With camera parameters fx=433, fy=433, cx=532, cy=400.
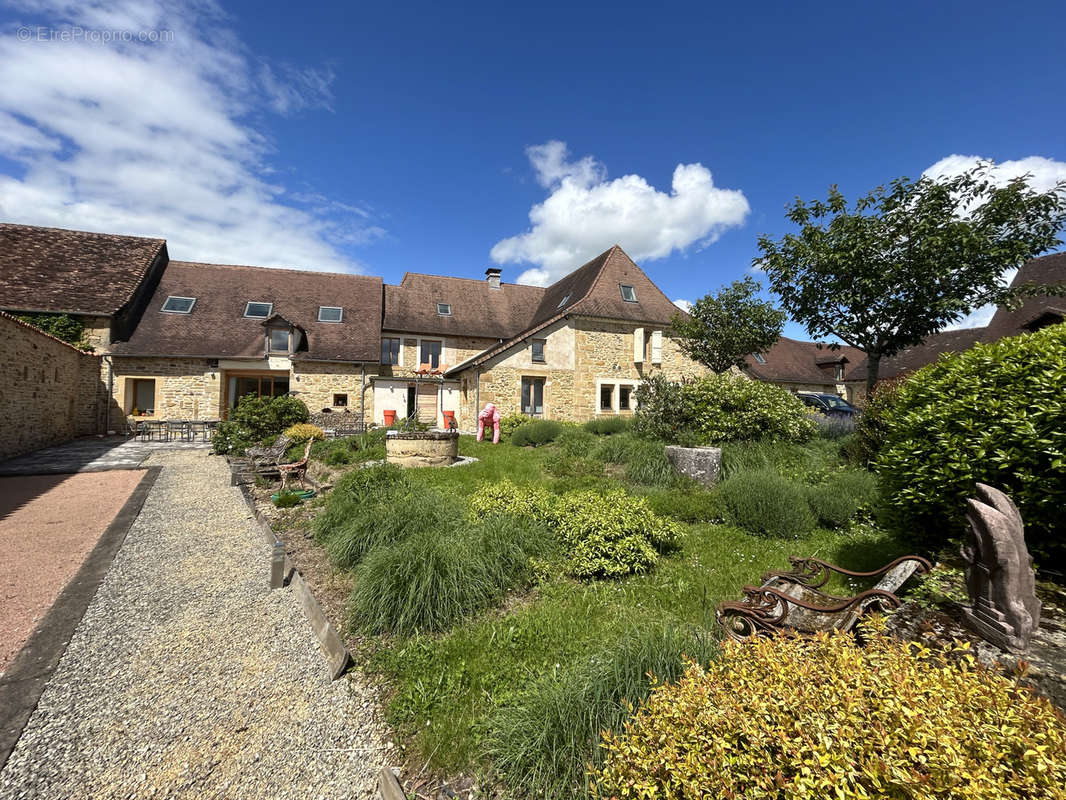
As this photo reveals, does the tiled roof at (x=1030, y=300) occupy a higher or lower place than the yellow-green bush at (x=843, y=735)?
higher

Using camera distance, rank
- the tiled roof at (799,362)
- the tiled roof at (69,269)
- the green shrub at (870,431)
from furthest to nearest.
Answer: the tiled roof at (799,362)
the tiled roof at (69,269)
the green shrub at (870,431)

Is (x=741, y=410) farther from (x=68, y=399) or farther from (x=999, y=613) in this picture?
(x=68, y=399)

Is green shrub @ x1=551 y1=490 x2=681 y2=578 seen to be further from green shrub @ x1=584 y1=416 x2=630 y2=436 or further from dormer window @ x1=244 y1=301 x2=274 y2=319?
dormer window @ x1=244 y1=301 x2=274 y2=319

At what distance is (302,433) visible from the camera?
46.1ft

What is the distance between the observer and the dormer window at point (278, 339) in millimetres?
18500

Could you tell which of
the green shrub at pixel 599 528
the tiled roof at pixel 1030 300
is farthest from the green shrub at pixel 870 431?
the tiled roof at pixel 1030 300

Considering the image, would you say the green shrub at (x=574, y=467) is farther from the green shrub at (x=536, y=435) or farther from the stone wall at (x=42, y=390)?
the stone wall at (x=42, y=390)

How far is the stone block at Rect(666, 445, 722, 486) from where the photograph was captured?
22.9ft

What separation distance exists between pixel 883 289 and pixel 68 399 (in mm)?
24971

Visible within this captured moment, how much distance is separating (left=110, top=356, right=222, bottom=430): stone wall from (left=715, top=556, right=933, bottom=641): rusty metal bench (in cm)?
2129

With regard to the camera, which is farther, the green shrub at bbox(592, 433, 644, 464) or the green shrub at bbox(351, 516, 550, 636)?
the green shrub at bbox(592, 433, 644, 464)

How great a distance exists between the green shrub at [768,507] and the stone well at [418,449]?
6032 millimetres

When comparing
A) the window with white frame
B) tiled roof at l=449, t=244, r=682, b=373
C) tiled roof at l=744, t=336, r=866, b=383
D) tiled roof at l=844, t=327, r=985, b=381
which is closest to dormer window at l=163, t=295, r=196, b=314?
the window with white frame

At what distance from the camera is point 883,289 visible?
368 inches
